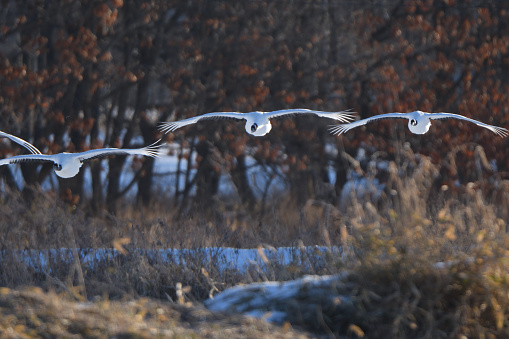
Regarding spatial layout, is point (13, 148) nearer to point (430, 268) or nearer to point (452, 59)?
point (452, 59)

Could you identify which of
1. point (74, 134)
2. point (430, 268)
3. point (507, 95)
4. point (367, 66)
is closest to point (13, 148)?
point (74, 134)

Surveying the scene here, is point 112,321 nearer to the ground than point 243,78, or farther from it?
nearer to the ground

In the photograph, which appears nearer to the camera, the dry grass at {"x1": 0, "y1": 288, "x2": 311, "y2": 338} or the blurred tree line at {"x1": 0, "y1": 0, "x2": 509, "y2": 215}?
the dry grass at {"x1": 0, "y1": 288, "x2": 311, "y2": 338}

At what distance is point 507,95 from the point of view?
50.9ft

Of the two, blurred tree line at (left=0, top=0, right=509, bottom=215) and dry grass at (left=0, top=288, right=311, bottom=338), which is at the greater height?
blurred tree line at (left=0, top=0, right=509, bottom=215)

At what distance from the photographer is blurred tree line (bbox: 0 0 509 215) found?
13.4m

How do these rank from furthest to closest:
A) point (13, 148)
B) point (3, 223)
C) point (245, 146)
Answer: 1. point (245, 146)
2. point (13, 148)
3. point (3, 223)

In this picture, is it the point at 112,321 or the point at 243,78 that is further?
the point at 243,78

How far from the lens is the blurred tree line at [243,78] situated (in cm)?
1339

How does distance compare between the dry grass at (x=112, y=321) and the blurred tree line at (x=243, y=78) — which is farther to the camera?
the blurred tree line at (x=243, y=78)

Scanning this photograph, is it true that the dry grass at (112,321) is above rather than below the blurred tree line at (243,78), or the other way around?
below

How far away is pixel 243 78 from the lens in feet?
47.3

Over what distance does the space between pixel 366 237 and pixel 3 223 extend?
5.72 m

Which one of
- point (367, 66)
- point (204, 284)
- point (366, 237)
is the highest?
point (367, 66)
